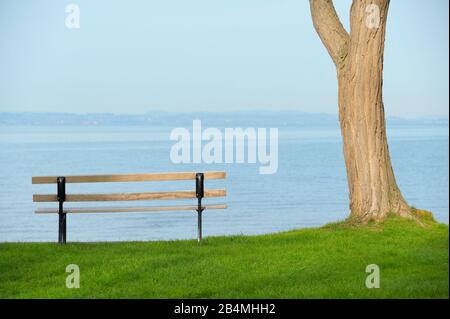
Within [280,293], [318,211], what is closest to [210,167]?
[318,211]

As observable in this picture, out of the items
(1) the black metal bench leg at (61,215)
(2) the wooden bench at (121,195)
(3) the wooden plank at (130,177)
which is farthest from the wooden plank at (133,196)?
(3) the wooden plank at (130,177)

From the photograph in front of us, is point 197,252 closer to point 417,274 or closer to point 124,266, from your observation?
point 124,266

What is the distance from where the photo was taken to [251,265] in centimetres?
1146

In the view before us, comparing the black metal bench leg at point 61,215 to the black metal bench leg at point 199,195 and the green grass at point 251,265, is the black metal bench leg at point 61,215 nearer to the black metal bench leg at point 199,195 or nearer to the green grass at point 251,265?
the green grass at point 251,265

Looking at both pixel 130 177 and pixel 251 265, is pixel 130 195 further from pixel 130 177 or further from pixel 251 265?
pixel 251 265

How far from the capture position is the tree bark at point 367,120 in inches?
544

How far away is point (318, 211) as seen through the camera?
24.0m

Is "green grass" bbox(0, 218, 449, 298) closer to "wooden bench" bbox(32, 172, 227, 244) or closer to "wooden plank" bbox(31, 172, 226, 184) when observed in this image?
"wooden bench" bbox(32, 172, 227, 244)

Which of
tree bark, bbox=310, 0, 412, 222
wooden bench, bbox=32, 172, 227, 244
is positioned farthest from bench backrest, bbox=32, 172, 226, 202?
tree bark, bbox=310, 0, 412, 222

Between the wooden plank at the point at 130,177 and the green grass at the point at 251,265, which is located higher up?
the wooden plank at the point at 130,177

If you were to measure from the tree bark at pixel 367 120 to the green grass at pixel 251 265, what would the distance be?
390 millimetres

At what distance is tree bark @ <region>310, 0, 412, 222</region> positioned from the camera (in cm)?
1383

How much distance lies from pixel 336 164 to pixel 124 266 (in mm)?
32320

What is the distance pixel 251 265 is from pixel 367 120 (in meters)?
3.70
